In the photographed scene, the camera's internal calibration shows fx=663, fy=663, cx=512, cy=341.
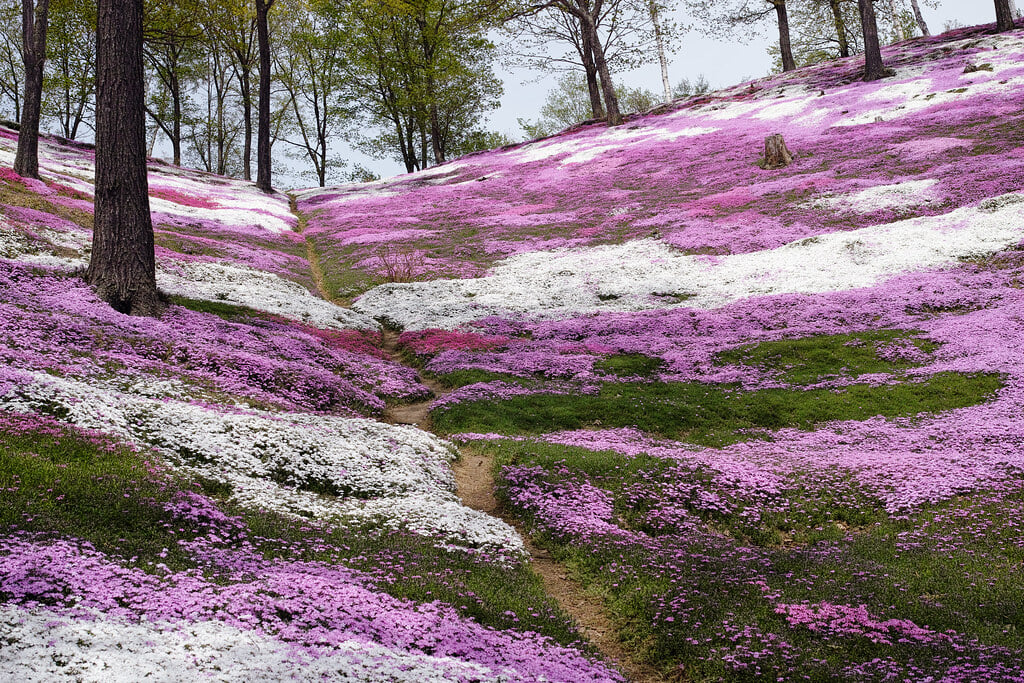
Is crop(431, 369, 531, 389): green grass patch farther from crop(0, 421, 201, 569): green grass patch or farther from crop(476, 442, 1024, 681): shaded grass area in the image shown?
crop(0, 421, 201, 569): green grass patch

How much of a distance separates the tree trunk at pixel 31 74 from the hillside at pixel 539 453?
6.89 feet

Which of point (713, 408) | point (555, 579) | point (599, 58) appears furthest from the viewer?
point (599, 58)

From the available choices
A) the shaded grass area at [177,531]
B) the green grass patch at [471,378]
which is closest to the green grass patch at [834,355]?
the green grass patch at [471,378]

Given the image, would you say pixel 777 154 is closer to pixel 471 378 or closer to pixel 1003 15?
pixel 471 378

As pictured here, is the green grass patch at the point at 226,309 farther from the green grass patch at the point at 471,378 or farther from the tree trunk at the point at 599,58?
the tree trunk at the point at 599,58

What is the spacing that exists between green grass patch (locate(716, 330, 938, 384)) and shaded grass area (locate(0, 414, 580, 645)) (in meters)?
12.2

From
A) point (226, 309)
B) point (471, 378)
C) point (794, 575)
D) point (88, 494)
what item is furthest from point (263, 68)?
point (794, 575)

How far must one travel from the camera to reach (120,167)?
1717 centimetres

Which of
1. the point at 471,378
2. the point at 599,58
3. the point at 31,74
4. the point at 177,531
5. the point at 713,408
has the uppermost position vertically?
the point at 599,58

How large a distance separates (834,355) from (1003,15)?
59647 millimetres

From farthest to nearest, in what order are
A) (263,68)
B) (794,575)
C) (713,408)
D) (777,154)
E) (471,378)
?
1. (263,68)
2. (777,154)
3. (471,378)
4. (713,408)
5. (794,575)

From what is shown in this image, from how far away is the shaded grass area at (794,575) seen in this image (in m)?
7.64

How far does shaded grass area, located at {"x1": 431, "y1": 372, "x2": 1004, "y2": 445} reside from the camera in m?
15.8

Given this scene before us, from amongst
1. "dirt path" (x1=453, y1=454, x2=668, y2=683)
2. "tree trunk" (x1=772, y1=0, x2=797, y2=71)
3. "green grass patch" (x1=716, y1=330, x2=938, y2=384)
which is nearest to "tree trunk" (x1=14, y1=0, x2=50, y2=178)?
"dirt path" (x1=453, y1=454, x2=668, y2=683)
